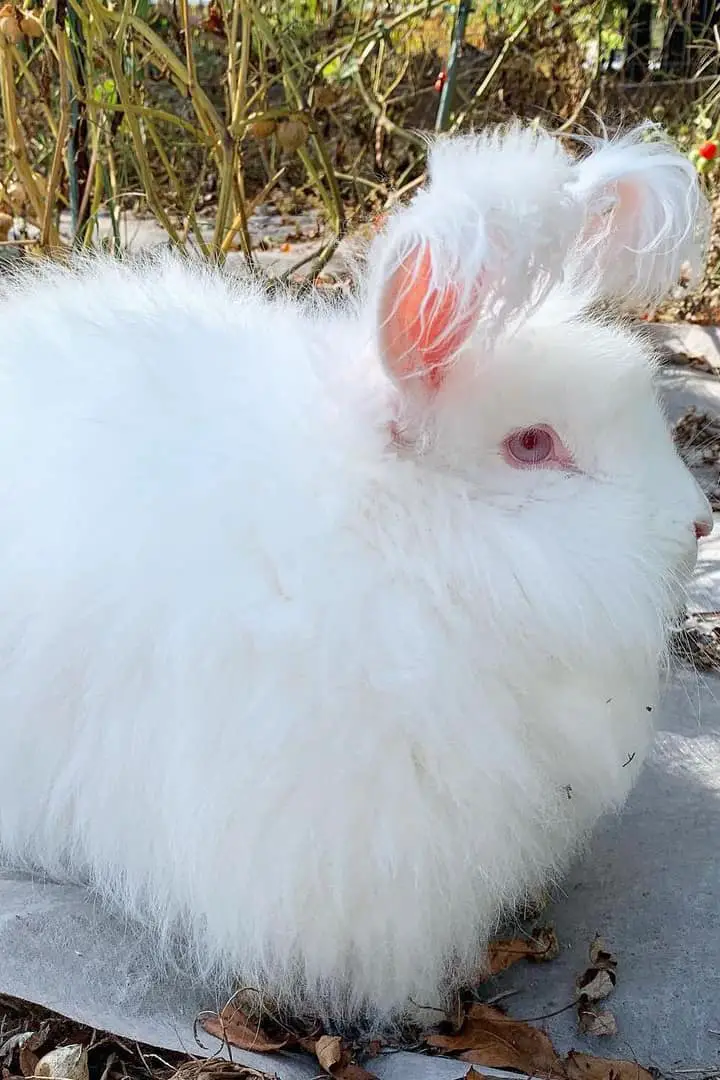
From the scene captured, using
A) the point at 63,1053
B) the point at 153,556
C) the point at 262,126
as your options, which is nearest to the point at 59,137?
the point at 262,126

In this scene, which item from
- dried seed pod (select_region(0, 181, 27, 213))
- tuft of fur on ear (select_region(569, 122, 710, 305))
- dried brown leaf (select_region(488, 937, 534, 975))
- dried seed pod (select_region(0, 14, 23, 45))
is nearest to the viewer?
tuft of fur on ear (select_region(569, 122, 710, 305))

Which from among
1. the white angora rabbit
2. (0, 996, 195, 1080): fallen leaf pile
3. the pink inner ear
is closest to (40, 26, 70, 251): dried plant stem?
the white angora rabbit

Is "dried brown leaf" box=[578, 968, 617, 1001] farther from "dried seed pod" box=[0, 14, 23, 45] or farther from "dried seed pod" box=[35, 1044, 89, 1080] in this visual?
"dried seed pod" box=[0, 14, 23, 45]

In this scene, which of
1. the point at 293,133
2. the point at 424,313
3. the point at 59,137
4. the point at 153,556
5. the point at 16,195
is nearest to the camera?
the point at 424,313

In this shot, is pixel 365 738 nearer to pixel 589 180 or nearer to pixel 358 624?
pixel 358 624

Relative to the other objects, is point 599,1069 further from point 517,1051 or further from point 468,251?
point 468,251

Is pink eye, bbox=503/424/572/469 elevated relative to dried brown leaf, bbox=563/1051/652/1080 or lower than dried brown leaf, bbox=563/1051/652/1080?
elevated
